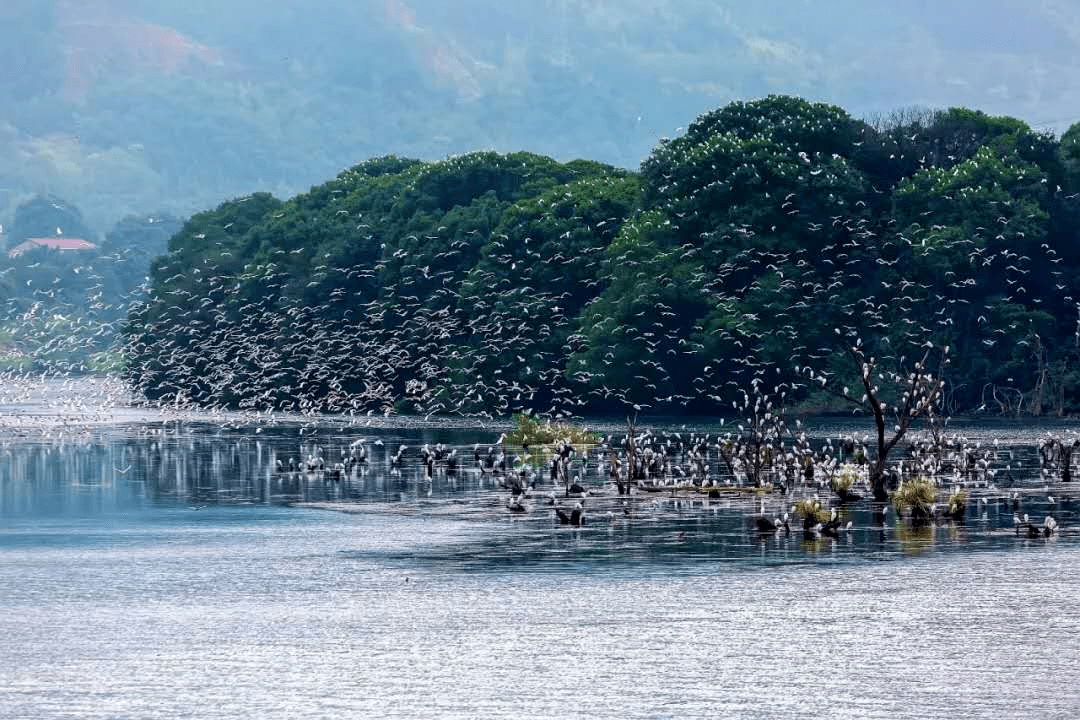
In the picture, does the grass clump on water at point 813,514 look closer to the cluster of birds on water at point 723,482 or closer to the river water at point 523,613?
the cluster of birds on water at point 723,482

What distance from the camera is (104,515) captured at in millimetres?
61125

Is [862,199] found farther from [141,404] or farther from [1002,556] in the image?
[1002,556]

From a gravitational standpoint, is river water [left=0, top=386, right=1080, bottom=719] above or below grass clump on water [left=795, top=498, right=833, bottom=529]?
below

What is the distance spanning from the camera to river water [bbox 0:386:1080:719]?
99.0 feet

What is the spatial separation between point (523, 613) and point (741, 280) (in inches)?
3549

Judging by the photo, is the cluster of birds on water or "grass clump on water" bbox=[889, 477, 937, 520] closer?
"grass clump on water" bbox=[889, 477, 937, 520]

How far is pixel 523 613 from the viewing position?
38.1 metres

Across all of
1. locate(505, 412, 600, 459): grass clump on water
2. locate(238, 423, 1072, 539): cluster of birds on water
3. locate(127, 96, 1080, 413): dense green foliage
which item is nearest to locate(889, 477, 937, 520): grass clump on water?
locate(238, 423, 1072, 539): cluster of birds on water

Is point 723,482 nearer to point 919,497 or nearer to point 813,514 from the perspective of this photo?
point 919,497

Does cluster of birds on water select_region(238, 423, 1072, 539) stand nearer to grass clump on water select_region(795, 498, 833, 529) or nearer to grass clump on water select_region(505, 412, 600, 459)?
grass clump on water select_region(795, 498, 833, 529)

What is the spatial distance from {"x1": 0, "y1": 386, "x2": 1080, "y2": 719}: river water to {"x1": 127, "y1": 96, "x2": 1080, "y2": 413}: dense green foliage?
6023 cm

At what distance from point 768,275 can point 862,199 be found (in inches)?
450

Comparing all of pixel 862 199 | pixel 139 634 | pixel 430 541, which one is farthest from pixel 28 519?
pixel 862 199

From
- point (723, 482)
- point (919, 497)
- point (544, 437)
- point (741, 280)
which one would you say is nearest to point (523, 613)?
point (919, 497)
